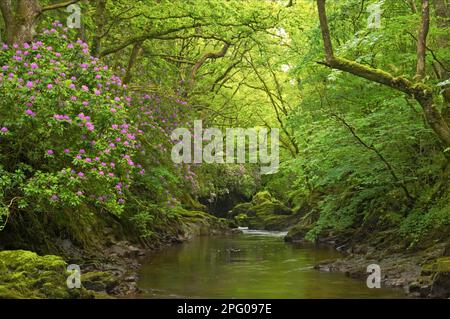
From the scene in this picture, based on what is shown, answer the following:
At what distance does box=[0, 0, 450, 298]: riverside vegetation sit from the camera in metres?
9.59

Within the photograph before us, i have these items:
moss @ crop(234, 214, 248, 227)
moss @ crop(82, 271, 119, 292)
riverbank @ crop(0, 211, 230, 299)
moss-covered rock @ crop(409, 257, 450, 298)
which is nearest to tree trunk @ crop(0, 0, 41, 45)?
riverbank @ crop(0, 211, 230, 299)

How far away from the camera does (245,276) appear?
43.0 ft

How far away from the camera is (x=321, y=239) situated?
22.1 metres

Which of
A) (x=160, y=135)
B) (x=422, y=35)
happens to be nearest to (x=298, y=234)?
(x=160, y=135)

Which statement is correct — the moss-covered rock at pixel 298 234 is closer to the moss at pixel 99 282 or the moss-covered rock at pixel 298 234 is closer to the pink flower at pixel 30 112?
the moss at pixel 99 282

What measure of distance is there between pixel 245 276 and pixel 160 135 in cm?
521

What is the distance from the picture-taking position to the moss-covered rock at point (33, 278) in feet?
26.5

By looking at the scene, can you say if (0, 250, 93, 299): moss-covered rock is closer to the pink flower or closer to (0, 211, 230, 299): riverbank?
(0, 211, 230, 299): riverbank

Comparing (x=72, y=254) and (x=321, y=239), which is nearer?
(x=72, y=254)

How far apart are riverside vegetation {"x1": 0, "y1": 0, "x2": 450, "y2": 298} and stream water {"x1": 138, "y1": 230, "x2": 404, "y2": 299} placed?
0.66 m
